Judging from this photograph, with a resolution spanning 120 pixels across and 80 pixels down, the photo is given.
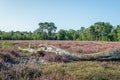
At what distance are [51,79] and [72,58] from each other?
7034mm

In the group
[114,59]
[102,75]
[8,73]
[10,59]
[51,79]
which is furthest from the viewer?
[114,59]

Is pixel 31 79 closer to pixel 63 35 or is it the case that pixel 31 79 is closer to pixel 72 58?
pixel 72 58

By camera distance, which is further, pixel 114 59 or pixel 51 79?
pixel 114 59

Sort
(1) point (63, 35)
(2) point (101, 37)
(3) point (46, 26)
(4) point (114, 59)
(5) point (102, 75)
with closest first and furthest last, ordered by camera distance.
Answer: (5) point (102, 75) < (4) point (114, 59) < (2) point (101, 37) < (1) point (63, 35) < (3) point (46, 26)

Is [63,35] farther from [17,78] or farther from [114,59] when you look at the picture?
[17,78]

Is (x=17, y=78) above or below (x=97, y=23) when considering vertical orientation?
below

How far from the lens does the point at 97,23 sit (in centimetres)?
9669

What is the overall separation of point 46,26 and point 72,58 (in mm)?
110526

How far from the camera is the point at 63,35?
100 meters

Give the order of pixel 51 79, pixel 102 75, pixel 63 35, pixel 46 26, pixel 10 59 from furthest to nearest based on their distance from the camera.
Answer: pixel 46 26 < pixel 63 35 < pixel 10 59 < pixel 102 75 < pixel 51 79

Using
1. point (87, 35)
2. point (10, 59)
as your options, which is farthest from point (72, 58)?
point (87, 35)

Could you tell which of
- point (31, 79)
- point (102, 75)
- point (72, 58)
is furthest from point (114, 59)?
point (31, 79)

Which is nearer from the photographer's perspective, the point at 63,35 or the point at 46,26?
the point at 63,35

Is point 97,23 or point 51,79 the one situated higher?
point 97,23
